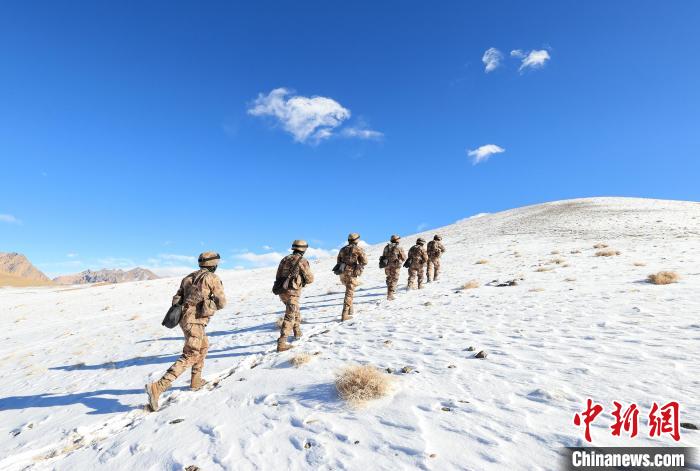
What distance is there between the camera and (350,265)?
37.3ft

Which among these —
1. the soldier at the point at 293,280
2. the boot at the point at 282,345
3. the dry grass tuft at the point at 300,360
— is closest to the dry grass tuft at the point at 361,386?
the dry grass tuft at the point at 300,360

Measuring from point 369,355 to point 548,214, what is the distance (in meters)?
48.1

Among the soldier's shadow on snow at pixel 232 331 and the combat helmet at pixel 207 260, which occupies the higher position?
the combat helmet at pixel 207 260

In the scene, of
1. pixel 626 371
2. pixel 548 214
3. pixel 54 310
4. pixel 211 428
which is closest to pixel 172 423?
pixel 211 428

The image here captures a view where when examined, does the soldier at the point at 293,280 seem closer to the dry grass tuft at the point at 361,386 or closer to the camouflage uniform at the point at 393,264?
the dry grass tuft at the point at 361,386

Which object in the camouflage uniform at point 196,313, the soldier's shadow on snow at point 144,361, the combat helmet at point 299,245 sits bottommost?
the soldier's shadow on snow at point 144,361

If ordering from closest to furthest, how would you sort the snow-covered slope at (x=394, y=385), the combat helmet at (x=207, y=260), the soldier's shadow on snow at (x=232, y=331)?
the snow-covered slope at (x=394, y=385), the combat helmet at (x=207, y=260), the soldier's shadow on snow at (x=232, y=331)

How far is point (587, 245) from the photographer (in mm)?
25016

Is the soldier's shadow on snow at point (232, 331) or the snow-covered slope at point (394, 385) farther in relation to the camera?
the soldier's shadow on snow at point (232, 331)

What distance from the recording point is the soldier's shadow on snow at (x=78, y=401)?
6.23 metres

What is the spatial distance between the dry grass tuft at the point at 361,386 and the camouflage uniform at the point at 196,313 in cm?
275

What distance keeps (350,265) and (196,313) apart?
222 inches

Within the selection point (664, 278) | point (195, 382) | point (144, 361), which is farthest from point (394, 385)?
point (664, 278)

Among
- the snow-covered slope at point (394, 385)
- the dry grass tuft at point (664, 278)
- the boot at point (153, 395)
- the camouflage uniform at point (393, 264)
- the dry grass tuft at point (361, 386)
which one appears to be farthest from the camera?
the camouflage uniform at point (393, 264)
